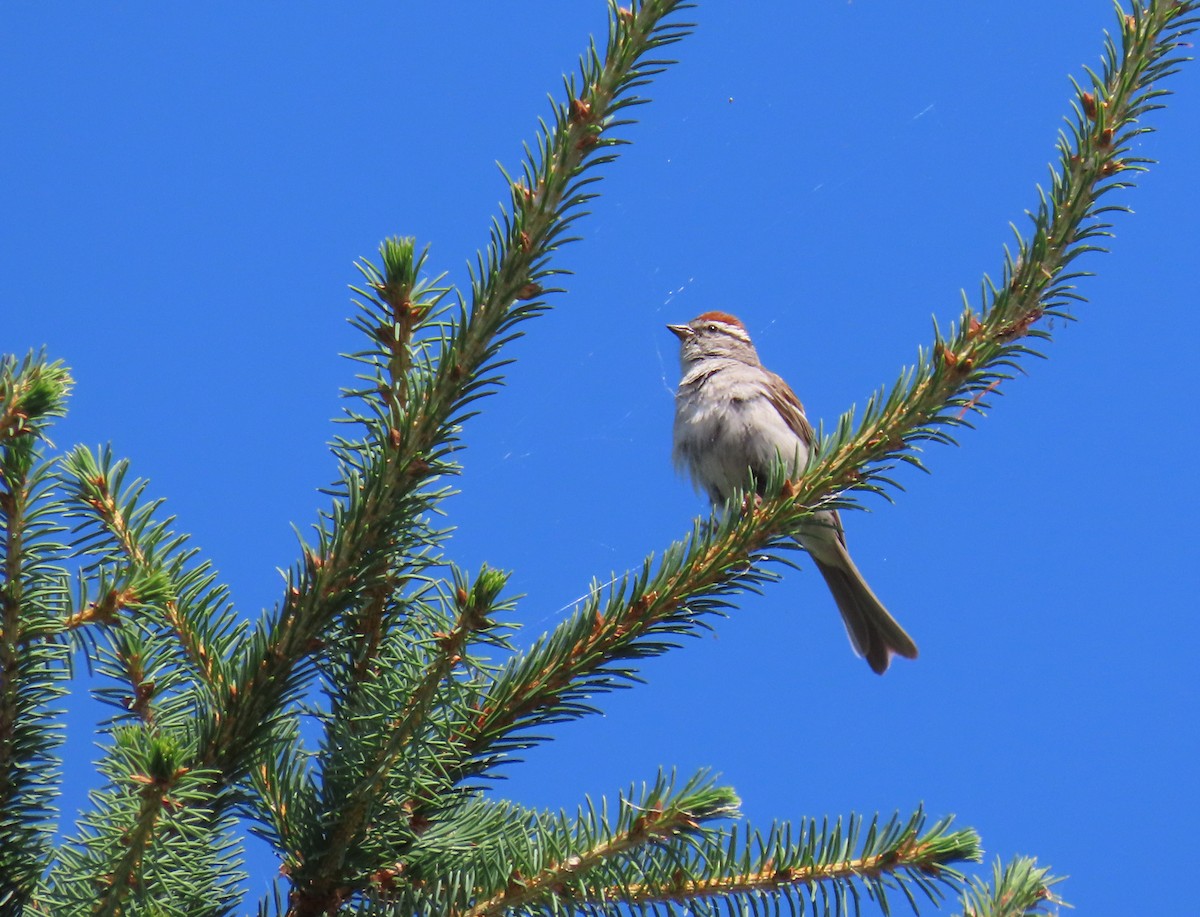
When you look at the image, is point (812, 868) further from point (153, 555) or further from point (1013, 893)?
point (153, 555)

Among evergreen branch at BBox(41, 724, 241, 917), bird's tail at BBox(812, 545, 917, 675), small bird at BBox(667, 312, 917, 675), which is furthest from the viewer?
bird's tail at BBox(812, 545, 917, 675)

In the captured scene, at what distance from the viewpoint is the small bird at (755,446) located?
13.8ft

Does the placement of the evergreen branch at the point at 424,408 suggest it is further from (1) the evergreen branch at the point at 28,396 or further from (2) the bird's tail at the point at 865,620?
(2) the bird's tail at the point at 865,620

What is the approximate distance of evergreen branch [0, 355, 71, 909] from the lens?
Answer: 153 centimetres

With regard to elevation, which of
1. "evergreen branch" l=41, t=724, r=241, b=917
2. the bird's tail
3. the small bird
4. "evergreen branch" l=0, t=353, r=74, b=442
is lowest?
"evergreen branch" l=41, t=724, r=241, b=917

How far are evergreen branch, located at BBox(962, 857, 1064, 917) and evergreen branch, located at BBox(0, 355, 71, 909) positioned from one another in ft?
4.29

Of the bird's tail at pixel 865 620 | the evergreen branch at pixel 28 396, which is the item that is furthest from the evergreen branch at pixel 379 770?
the bird's tail at pixel 865 620

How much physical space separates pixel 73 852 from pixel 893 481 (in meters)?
1.27

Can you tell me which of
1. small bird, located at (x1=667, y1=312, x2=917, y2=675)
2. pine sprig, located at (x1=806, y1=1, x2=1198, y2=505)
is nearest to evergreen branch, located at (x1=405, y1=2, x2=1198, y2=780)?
pine sprig, located at (x1=806, y1=1, x2=1198, y2=505)

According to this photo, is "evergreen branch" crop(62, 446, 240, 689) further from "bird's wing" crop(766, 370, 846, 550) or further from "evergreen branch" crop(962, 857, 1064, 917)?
"bird's wing" crop(766, 370, 846, 550)

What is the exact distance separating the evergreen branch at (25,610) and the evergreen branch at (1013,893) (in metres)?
1.31

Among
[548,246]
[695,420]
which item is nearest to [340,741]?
[548,246]

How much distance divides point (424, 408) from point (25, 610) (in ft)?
1.97

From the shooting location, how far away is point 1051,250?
65.6 inches
